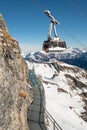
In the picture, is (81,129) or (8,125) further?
(81,129)

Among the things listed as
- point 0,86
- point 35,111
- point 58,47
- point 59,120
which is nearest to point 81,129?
point 59,120

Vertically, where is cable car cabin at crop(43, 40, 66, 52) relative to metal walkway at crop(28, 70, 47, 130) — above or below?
above

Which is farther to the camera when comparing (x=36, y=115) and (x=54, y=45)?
(x=36, y=115)

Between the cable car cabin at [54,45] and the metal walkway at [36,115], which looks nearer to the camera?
the metal walkway at [36,115]

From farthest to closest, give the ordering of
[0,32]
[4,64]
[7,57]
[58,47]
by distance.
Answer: [58,47] < [0,32] < [7,57] < [4,64]

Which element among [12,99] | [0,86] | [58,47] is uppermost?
[58,47]

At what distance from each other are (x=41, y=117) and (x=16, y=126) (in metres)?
11.3

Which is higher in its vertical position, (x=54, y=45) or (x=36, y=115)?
(x=54, y=45)

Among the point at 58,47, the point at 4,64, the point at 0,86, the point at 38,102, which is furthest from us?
the point at 38,102

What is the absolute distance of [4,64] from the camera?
15430mm

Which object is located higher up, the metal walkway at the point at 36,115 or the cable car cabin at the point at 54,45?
the cable car cabin at the point at 54,45

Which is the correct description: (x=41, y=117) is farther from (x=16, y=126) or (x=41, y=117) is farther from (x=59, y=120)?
(x=59, y=120)

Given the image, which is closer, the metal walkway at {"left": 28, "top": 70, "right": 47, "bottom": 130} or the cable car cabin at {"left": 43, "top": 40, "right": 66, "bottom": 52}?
the metal walkway at {"left": 28, "top": 70, "right": 47, "bottom": 130}

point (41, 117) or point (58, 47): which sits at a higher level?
point (58, 47)
